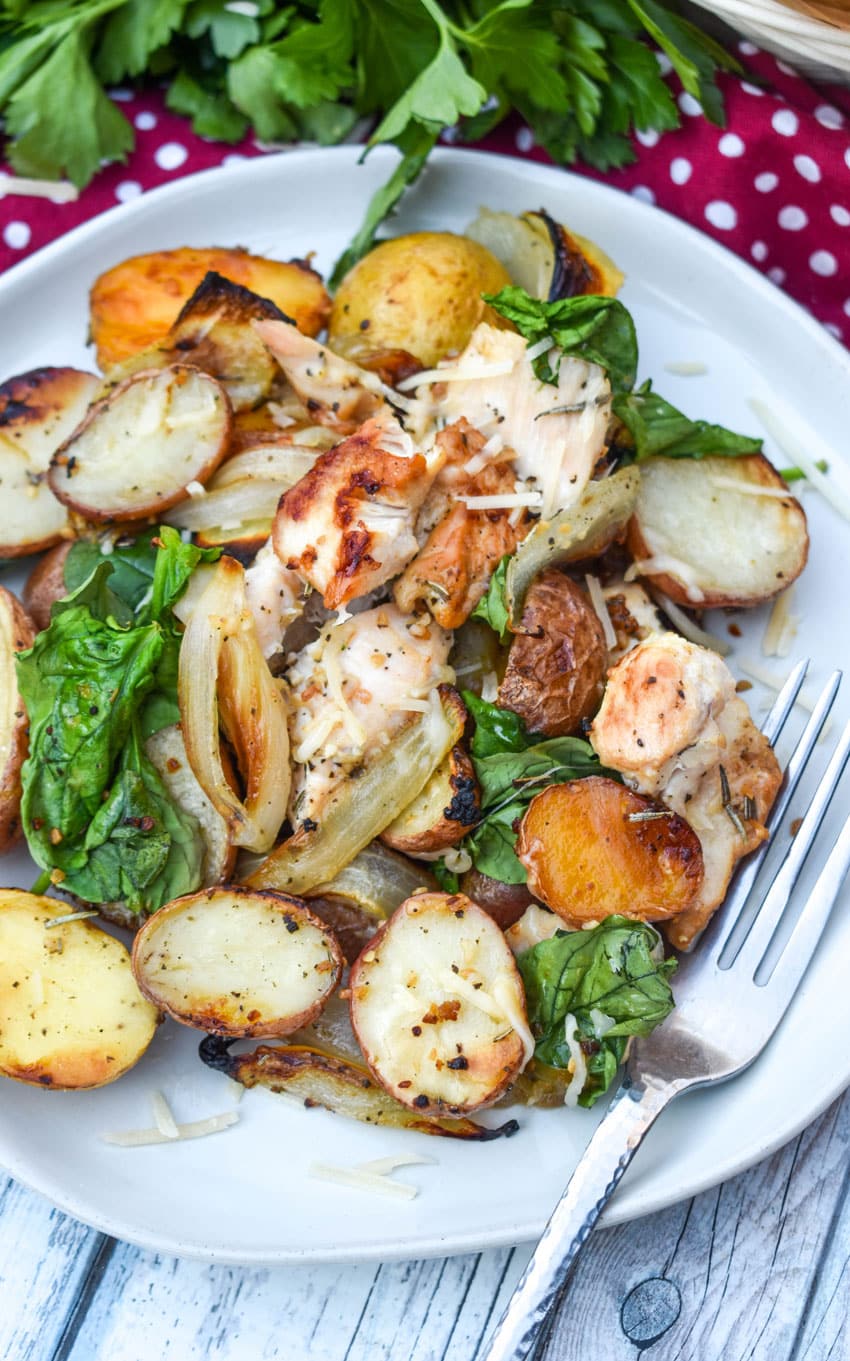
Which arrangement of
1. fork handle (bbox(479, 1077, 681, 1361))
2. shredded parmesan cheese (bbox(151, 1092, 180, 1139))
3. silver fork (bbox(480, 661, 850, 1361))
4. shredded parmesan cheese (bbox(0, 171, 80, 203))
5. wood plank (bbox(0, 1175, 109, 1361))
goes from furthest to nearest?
1. shredded parmesan cheese (bbox(0, 171, 80, 203))
2. wood plank (bbox(0, 1175, 109, 1361))
3. shredded parmesan cheese (bbox(151, 1092, 180, 1139))
4. silver fork (bbox(480, 661, 850, 1361))
5. fork handle (bbox(479, 1077, 681, 1361))

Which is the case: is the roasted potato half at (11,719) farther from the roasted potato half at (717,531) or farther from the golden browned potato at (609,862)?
the roasted potato half at (717,531)

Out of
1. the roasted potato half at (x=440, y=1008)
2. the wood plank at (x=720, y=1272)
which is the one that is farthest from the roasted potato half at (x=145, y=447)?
the wood plank at (x=720, y=1272)

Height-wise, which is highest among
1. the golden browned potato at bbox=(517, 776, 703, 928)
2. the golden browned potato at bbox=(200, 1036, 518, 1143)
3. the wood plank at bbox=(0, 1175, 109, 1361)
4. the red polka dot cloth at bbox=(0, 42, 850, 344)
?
the red polka dot cloth at bbox=(0, 42, 850, 344)

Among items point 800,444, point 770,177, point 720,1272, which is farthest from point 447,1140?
point 770,177

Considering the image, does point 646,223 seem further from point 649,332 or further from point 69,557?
point 69,557

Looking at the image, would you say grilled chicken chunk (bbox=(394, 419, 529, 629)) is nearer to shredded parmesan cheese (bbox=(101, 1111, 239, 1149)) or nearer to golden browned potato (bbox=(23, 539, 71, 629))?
golden browned potato (bbox=(23, 539, 71, 629))

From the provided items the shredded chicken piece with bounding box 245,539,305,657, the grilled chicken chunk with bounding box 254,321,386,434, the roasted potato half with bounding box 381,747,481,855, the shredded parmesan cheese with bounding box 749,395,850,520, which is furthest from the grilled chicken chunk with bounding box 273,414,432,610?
the shredded parmesan cheese with bounding box 749,395,850,520
